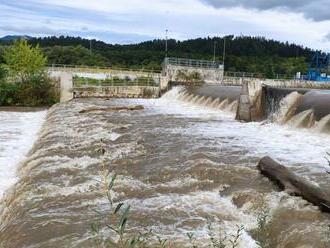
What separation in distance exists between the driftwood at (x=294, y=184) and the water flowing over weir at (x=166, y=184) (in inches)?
5.8

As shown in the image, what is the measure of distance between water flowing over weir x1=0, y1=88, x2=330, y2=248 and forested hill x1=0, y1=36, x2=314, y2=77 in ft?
186

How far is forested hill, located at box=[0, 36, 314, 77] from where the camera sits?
89.6m

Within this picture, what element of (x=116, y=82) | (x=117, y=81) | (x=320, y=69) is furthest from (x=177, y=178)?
(x=320, y=69)

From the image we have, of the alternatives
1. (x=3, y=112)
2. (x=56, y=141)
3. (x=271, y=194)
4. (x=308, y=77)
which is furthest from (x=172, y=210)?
(x=308, y=77)

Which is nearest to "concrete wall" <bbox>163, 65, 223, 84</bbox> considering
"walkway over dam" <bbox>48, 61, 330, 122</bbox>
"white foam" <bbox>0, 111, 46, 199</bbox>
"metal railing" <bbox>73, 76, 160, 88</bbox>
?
"walkway over dam" <bbox>48, 61, 330, 122</bbox>

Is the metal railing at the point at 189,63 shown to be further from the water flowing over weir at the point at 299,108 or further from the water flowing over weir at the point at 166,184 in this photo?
the water flowing over weir at the point at 166,184

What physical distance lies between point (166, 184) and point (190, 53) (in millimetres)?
101775

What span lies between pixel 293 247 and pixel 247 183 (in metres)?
3.38

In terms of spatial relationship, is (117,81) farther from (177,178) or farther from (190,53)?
(190,53)

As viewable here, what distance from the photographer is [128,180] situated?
422 inches

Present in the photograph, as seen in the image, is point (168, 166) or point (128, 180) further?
point (168, 166)

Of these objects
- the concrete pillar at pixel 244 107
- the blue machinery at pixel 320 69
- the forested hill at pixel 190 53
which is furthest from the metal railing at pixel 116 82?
the blue machinery at pixel 320 69

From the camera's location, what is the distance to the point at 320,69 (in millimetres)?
73562

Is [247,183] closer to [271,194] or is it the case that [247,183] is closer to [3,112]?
[271,194]
